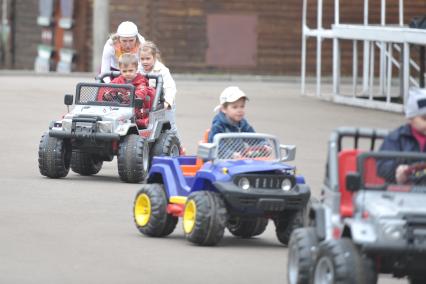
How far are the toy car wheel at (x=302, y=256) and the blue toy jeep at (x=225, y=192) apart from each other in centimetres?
217

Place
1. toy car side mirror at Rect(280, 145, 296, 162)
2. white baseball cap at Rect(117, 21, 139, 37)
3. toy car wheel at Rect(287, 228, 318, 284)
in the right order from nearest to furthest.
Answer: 1. toy car wheel at Rect(287, 228, 318, 284)
2. toy car side mirror at Rect(280, 145, 296, 162)
3. white baseball cap at Rect(117, 21, 139, 37)

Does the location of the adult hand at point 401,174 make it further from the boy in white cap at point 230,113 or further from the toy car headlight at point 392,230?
the boy in white cap at point 230,113

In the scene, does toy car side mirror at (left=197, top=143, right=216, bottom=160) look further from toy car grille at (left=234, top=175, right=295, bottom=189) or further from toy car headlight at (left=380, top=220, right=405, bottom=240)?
toy car headlight at (left=380, top=220, right=405, bottom=240)

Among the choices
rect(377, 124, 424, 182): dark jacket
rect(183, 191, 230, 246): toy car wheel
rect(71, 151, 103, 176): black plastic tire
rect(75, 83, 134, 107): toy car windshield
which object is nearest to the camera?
rect(377, 124, 424, 182): dark jacket

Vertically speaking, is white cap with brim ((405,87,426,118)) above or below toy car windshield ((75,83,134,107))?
below

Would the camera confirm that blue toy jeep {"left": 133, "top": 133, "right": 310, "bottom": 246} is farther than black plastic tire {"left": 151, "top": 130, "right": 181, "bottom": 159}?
No

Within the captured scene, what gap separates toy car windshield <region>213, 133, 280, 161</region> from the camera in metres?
11.3

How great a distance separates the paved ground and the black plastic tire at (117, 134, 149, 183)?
6.5 inches

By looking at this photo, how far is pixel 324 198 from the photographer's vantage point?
870 centimetres

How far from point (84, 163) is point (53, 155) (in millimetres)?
828

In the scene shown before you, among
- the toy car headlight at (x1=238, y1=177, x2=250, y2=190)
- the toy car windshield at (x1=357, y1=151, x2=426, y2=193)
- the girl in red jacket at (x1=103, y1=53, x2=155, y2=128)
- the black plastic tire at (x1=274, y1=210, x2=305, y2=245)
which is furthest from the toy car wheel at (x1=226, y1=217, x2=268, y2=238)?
the girl in red jacket at (x1=103, y1=53, x2=155, y2=128)

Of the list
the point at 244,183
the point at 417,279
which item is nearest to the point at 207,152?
the point at 244,183

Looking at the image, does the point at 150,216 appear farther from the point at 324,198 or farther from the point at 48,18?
the point at 48,18

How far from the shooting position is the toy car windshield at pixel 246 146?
37.1 feet
